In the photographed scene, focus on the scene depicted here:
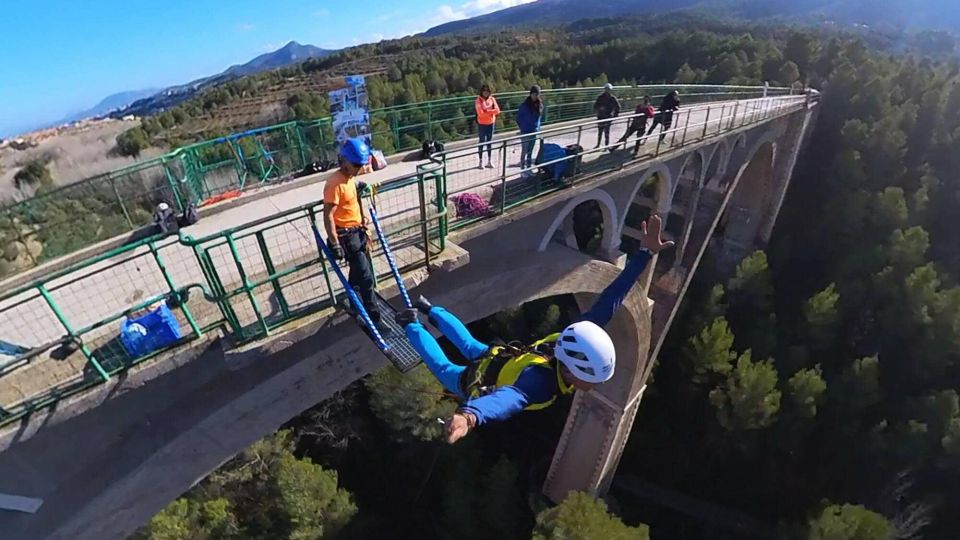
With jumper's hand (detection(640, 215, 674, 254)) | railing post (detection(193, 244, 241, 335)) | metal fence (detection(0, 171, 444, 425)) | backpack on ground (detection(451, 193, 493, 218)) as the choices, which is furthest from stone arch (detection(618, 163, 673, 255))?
railing post (detection(193, 244, 241, 335))

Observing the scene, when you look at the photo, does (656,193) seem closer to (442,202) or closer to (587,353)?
(442,202)

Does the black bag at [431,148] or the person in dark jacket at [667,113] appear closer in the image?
the black bag at [431,148]

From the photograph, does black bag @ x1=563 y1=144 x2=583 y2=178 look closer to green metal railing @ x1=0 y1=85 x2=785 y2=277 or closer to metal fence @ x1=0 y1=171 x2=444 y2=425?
metal fence @ x1=0 y1=171 x2=444 y2=425

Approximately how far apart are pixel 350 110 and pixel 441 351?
5.97 m

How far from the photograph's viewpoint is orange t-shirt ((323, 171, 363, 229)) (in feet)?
16.4

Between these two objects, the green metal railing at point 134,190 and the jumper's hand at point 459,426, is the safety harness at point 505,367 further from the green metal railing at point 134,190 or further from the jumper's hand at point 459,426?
the green metal railing at point 134,190

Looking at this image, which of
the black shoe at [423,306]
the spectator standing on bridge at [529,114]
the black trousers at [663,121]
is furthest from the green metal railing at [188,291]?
the black trousers at [663,121]

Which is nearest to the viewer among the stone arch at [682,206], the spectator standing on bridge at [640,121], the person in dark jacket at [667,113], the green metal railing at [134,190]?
the green metal railing at [134,190]

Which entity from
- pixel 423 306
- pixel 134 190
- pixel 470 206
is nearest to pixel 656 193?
pixel 470 206

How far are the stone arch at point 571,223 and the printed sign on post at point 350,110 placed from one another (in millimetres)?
4216

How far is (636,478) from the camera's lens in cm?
2053

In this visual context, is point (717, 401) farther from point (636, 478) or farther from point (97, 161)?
point (97, 161)

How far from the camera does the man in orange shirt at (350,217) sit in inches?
194

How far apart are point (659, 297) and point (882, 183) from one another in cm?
1477
